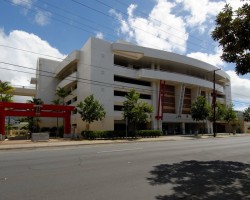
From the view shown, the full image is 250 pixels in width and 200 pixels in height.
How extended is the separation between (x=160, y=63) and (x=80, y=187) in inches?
1677

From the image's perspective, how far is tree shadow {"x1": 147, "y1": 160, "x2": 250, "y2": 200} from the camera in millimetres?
6905

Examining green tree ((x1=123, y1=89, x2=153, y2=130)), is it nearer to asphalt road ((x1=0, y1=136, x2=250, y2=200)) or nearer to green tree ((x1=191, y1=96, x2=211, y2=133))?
green tree ((x1=191, y1=96, x2=211, y2=133))

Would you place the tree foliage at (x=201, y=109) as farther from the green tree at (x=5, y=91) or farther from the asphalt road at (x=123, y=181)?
the asphalt road at (x=123, y=181)

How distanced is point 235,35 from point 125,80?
35.6 meters

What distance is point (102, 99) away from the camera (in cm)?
3934

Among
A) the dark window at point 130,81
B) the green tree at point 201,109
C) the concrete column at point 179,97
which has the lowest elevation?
the green tree at point 201,109

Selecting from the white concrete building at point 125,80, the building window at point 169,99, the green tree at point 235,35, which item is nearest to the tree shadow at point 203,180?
the green tree at point 235,35

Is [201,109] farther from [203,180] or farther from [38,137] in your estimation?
[203,180]

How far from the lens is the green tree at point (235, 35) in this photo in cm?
931

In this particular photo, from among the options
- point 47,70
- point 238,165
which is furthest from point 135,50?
point 238,165

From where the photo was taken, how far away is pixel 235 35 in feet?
31.8

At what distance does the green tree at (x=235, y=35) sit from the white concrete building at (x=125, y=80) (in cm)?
2922

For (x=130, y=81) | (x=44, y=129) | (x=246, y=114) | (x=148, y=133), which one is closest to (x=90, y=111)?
(x=148, y=133)

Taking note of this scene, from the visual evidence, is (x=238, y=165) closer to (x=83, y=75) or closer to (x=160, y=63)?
(x=83, y=75)
